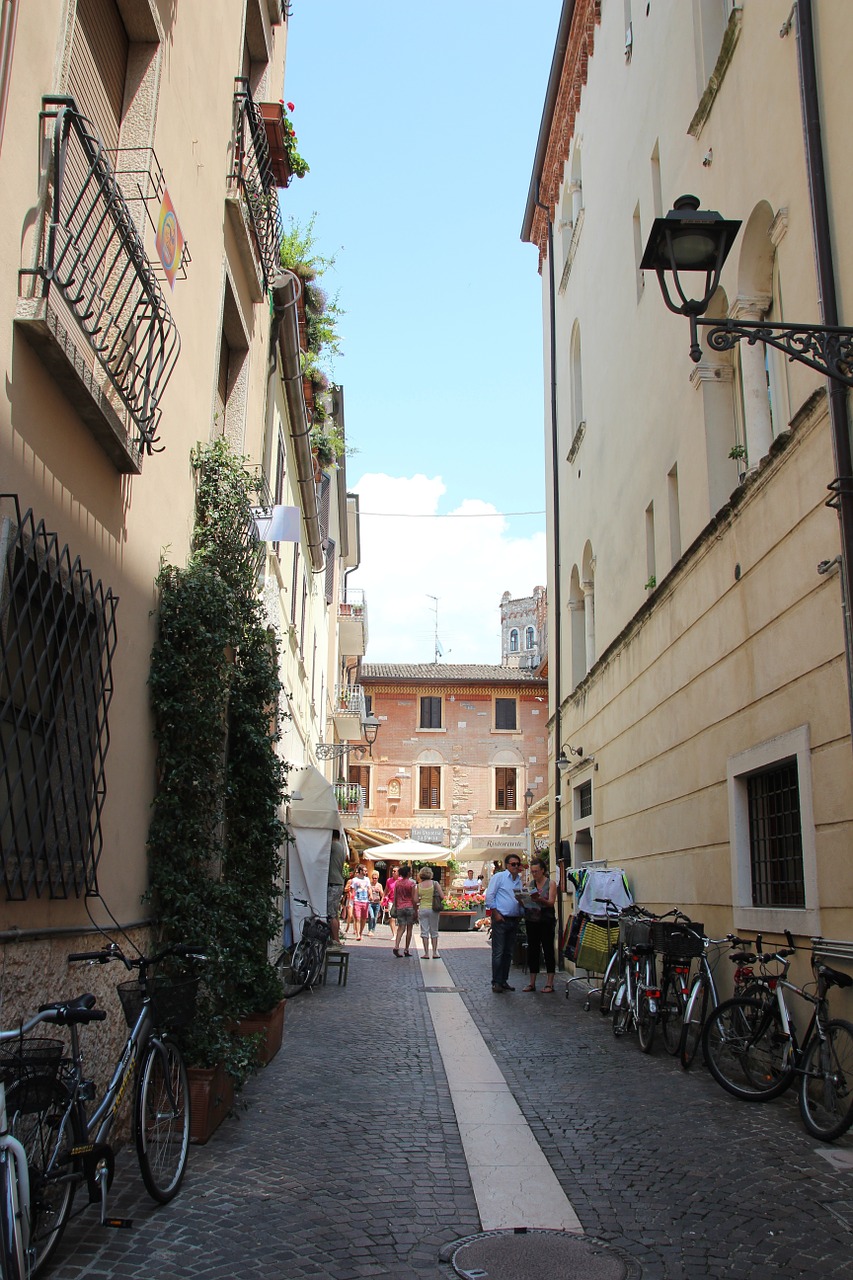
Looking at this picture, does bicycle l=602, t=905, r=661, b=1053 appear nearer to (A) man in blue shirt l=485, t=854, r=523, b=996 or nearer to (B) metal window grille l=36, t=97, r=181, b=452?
(A) man in blue shirt l=485, t=854, r=523, b=996

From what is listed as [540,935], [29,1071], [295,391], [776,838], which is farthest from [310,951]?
[29,1071]

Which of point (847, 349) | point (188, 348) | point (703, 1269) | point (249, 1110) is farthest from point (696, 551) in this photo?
point (703, 1269)

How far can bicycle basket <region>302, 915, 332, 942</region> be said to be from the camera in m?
14.3

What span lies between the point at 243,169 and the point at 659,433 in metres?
5.50

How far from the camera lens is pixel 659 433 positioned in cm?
1269

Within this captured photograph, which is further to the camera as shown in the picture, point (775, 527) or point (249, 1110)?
point (775, 527)

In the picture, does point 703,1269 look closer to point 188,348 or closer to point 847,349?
point 847,349

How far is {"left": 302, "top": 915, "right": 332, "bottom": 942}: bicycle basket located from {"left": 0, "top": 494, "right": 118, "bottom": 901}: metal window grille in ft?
29.2

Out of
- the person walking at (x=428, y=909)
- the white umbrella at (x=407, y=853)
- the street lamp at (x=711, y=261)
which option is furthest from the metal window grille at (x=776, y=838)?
the white umbrella at (x=407, y=853)

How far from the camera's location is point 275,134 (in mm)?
11023

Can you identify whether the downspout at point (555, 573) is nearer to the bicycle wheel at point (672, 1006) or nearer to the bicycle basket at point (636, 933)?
the bicycle basket at point (636, 933)

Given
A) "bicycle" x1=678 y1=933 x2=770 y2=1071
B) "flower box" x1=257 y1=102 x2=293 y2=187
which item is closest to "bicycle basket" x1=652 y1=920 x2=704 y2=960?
"bicycle" x1=678 y1=933 x2=770 y2=1071

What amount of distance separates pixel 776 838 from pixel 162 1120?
532 centimetres

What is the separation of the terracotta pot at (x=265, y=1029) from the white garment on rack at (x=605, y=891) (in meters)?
5.16
